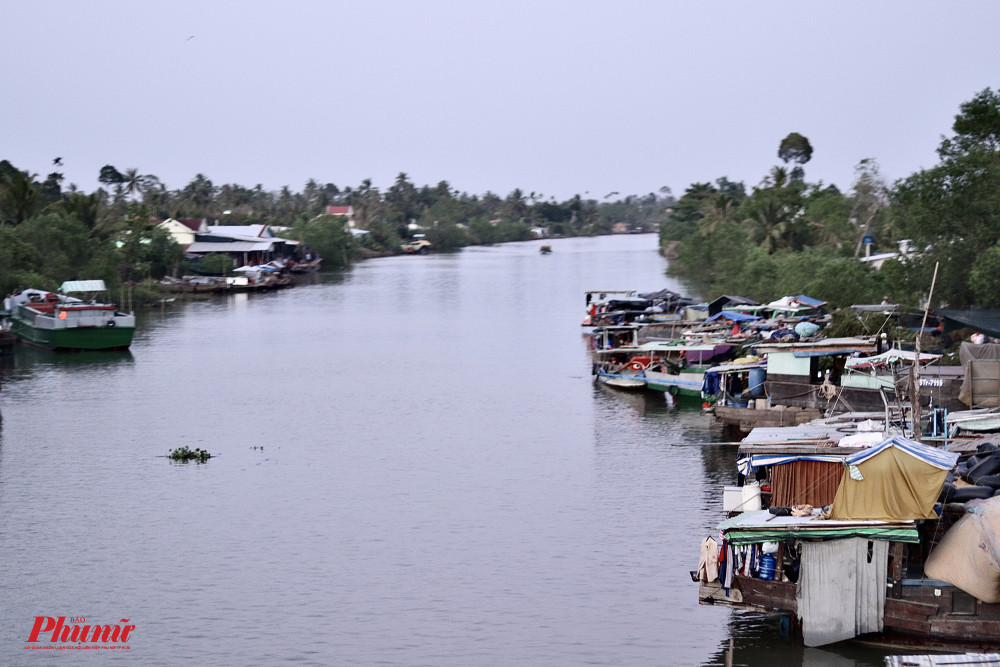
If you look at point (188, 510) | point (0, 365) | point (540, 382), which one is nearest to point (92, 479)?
point (188, 510)

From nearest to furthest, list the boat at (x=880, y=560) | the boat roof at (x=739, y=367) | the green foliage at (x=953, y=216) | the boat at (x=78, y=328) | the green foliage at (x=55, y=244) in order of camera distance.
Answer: the boat at (x=880, y=560)
the boat roof at (x=739, y=367)
the green foliage at (x=953, y=216)
the boat at (x=78, y=328)
the green foliage at (x=55, y=244)

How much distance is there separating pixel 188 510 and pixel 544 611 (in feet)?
31.2

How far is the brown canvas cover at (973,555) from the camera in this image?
44.5 feet

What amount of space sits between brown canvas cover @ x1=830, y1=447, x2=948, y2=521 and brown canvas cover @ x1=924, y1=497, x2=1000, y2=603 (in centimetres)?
44

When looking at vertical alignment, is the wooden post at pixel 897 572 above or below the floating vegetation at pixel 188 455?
above

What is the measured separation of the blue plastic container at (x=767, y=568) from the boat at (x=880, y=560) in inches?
0.5

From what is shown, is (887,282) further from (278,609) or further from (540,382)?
(278,609)

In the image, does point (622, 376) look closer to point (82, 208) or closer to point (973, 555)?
point (973, 555)

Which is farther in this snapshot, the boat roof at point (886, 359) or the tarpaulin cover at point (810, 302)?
the tarpaulin cover at point (810, 302)

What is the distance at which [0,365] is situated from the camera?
45.2m

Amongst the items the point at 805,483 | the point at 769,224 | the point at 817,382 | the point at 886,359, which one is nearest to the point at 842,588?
the point at 805,483

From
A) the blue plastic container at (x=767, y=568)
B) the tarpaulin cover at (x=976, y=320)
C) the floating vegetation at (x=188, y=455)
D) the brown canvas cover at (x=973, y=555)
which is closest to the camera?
the brown canvas cover at (x=973, y=555)

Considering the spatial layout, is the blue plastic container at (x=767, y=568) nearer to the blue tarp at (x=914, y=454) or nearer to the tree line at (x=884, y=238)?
the blue tarp at (x=914, y=454)

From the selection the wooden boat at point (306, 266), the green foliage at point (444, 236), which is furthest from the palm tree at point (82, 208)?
the green foliage at point (444, 236)
